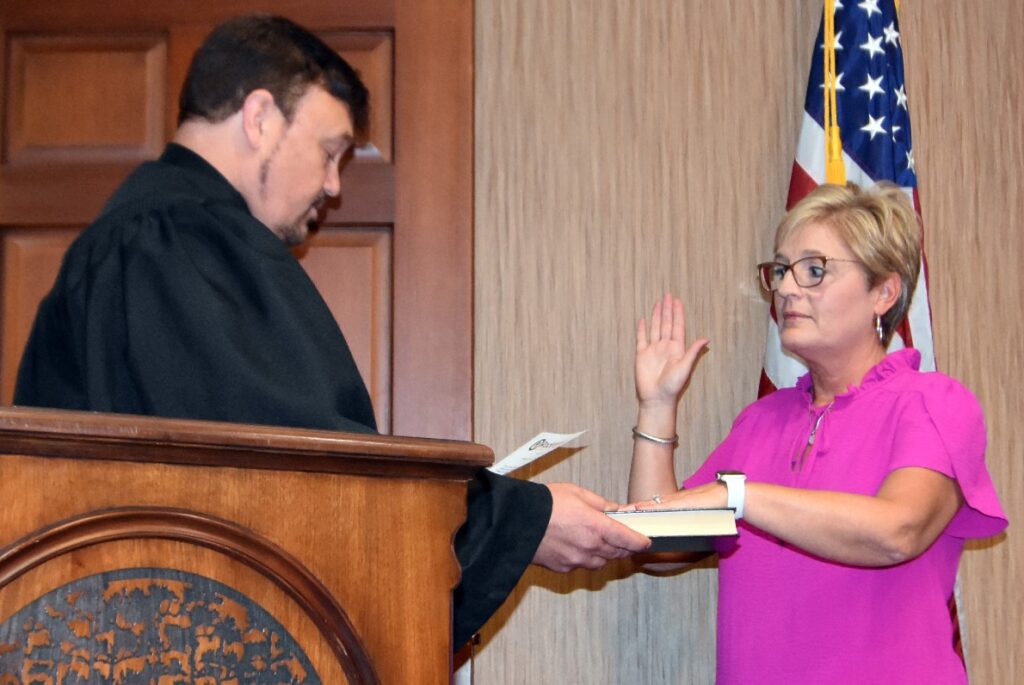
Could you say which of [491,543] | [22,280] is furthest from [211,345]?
[22,280]

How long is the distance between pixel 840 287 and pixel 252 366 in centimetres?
124

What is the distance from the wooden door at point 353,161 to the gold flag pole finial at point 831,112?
869 mm

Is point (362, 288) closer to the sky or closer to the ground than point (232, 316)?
closer to the sky

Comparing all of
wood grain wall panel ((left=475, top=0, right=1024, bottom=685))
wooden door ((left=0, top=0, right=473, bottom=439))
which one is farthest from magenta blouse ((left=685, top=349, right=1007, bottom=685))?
wooden door ((left=0, top=0, right=473, bottom=439))

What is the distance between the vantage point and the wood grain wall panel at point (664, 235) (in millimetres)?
2885

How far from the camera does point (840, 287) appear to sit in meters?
2.29

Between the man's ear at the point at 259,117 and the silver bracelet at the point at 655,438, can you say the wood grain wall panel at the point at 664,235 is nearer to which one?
the silver bracelet at the point at 655,438

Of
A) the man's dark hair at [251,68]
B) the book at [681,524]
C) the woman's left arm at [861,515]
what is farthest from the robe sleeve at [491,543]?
the man's dark hair at [251,68]

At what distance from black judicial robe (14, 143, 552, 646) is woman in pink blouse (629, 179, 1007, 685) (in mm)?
576

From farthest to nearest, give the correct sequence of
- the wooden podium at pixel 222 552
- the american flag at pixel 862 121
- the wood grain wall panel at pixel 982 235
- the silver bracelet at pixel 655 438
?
the wood grain wall panel at pixel 982 235, the american flag at pixel 862 121, the silver bracelet at pixel 655 438, the wooden podium at pixel 222 552

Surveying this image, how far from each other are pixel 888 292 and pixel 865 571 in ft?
1.80

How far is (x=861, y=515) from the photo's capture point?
198 centimetres

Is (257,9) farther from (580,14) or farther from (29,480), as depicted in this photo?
(29,480)

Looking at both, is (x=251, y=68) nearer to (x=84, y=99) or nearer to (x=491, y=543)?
(x=491, y=543)
